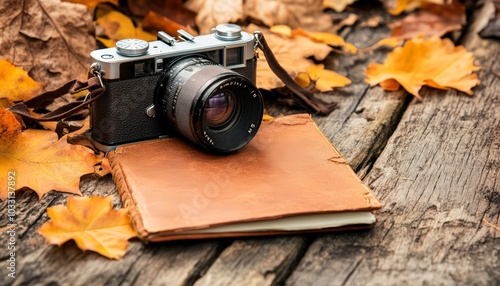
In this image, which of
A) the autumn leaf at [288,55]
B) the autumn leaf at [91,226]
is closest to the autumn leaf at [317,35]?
the autumn leaf at [288,55]

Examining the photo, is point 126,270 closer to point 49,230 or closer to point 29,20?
point 49,230

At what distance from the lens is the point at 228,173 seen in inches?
58.1

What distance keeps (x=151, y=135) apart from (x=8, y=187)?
1.01 feet

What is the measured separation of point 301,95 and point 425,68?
35cm

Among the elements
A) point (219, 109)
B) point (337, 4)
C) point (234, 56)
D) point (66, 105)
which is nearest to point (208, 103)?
point (219, 109)

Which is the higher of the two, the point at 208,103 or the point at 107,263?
the point at 208,103

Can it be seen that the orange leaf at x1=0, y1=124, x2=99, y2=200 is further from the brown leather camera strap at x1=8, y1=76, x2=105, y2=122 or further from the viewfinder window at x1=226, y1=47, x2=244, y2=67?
the viewfinder window at x1=226, y1=47, x2=244, y2=67

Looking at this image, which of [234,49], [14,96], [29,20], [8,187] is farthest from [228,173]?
[29,20]

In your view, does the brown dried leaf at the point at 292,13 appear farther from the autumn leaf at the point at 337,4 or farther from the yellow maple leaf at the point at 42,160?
the yellow maple leaf at the point at 42,160

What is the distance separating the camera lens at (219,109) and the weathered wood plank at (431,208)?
0.31 meters

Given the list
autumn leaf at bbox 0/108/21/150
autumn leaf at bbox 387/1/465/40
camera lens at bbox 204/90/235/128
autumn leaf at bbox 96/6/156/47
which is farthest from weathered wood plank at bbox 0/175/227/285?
autumn leaf at bbox 387/1/465/40

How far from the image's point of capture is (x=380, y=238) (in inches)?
53.7

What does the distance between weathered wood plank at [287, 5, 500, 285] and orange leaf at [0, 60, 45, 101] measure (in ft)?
2.39

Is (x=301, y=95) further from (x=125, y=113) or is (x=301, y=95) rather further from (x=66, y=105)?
(x=66, y=105)
